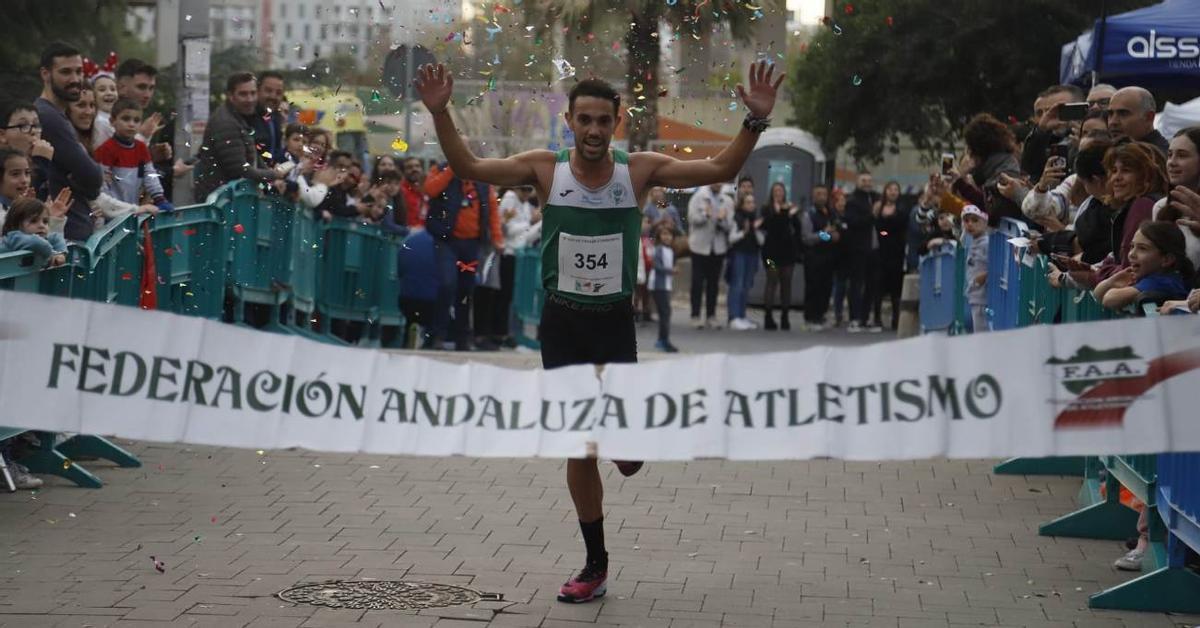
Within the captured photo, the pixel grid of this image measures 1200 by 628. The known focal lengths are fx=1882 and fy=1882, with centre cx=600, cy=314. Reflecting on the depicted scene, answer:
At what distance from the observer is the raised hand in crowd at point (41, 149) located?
10648 millimetres

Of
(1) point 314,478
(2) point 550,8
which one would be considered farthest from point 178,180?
(1) point 314,478

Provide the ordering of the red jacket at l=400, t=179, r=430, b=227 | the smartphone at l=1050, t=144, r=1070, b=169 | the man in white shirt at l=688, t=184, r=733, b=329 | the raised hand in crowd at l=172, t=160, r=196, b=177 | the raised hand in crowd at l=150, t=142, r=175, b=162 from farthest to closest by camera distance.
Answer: the man in white shirt at l=688, t=184, r=733, b=329 < the red jacket at l=400, t=179, r=430, b=227 < the raised hand in crowd at l=172, t=160, r=196, b=177 < the raised hand in crowd at l=150, t=142, r=175, b=162 < the smartphone at l=1050, t=144, r=1070, b=169

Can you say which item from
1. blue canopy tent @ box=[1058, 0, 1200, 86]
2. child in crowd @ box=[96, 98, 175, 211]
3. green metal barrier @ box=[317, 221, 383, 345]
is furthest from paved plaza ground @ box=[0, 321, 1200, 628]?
green metal barrier @ box=[317, 221, 383, 345]

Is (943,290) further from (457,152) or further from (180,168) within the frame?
(457,152)

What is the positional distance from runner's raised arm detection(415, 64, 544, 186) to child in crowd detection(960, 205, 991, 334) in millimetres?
6648

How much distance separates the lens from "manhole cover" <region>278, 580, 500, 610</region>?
23.6 feet

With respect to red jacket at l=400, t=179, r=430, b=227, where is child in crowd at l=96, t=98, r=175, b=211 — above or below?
above

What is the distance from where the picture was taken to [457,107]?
13398 mm

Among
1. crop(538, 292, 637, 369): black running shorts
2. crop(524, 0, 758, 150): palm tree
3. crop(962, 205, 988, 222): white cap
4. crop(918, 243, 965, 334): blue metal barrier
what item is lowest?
crop(918, 243, 965, 334): blue metal barrier

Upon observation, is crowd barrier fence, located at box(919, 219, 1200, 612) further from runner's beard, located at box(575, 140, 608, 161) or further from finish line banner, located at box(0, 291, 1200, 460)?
runner's beard, located at box(575, 140, 608, 161)

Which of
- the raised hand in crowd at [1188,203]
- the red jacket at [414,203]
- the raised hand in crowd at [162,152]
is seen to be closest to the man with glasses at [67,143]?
the raised hand in crowd at [162,152]

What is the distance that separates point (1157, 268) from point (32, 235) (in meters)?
5.22

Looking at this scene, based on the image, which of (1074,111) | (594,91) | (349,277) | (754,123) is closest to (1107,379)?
(754,123)

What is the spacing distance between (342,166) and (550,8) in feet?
15.9
